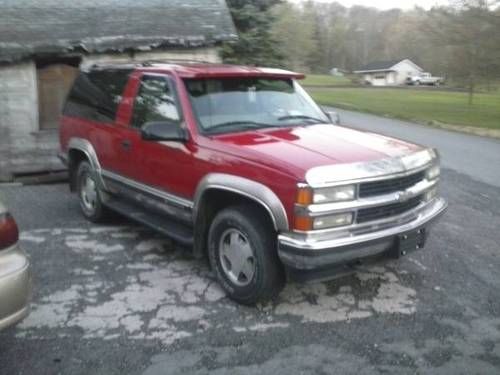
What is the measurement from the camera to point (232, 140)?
4609 mm

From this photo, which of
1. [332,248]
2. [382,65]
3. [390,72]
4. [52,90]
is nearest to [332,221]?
[332,248]

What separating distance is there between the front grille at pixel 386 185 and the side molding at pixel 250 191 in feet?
2.02

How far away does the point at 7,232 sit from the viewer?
3393 mm

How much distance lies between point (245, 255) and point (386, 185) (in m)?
1.22

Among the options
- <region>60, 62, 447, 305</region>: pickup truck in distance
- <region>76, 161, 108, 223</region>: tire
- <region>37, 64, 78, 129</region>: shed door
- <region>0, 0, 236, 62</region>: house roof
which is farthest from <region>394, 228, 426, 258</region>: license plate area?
<region>37, 64, 78, 129</region>: shed door

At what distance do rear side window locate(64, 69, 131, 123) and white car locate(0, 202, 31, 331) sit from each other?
2785 mm

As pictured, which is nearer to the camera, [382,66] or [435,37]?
[435,37]

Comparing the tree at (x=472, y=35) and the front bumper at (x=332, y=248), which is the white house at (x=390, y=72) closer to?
the tree at (x=472, y=35)

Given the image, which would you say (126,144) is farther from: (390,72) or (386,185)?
(390,72)

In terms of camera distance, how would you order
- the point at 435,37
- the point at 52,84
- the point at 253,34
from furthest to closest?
the point at 435,37 → the point at 253,34 → the point at 52,84

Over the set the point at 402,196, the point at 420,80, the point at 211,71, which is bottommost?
the point at 402,196

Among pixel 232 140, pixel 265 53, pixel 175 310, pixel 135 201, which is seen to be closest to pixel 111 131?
pixel 135 201

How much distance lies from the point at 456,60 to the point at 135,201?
25.8 meters

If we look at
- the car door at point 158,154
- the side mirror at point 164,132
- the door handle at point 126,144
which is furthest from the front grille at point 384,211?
the door handle at point 126,144
